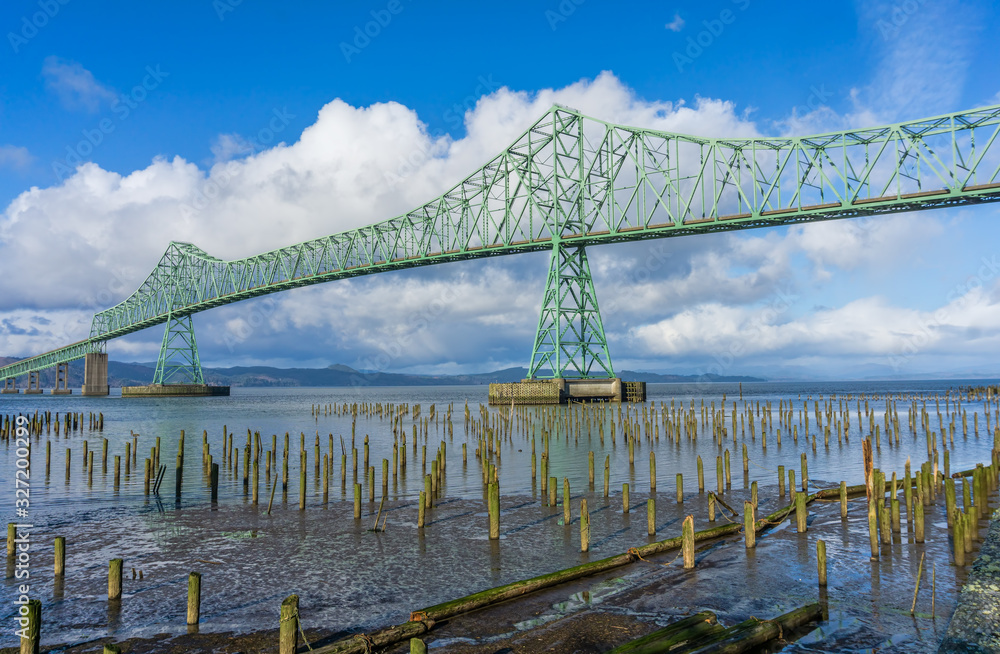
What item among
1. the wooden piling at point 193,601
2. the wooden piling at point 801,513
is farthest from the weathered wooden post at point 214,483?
the wooden piling at point 801,513

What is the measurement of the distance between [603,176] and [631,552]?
54.3 metres

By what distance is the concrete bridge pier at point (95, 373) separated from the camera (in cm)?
11360

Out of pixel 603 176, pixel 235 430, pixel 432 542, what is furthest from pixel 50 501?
pixel 603 176

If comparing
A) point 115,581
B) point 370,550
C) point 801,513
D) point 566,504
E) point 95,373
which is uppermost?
point 95,373

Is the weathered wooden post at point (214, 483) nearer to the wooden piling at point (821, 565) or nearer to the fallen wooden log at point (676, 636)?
the fallen wooden log at point (676, 636)

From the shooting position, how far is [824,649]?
7.58 meters

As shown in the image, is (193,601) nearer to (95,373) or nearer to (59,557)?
(59,557)

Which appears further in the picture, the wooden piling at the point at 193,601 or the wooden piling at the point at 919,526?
the wooden piling at the point at 919,526

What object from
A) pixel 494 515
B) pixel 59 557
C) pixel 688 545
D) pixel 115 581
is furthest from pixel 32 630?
pixel 688 545

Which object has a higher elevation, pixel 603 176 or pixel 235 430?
pixel 603 176

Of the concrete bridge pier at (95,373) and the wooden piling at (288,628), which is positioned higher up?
the concrete bridge pier at (95,373)

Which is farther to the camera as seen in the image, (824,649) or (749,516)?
(749,516)

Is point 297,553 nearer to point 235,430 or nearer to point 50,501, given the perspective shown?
point 50,501

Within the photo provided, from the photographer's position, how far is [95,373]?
382 ft
